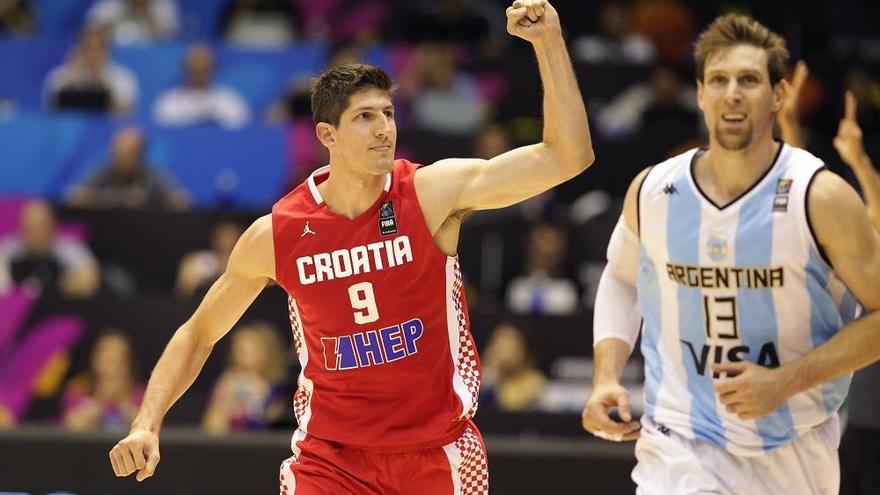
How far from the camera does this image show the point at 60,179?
42.3 ft

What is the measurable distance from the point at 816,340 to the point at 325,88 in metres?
2.06

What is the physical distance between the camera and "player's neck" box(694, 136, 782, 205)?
208 inches

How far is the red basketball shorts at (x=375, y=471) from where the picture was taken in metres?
5.29

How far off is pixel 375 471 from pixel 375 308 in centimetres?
61

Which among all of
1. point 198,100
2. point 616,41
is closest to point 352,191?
point 198,100

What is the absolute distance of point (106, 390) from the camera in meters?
9.75

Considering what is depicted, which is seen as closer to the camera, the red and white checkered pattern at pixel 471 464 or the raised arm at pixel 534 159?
the raised arm at pixel 534 159

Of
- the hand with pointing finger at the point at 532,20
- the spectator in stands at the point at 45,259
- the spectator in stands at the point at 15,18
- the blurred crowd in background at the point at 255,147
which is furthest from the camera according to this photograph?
the spectator in stands at the point at 15,18

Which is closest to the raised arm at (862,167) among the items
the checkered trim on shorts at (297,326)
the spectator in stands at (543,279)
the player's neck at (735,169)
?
the player's neck at (735,169)

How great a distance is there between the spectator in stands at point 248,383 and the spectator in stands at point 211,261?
97cm

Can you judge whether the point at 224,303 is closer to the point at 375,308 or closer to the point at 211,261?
the point at 375,308

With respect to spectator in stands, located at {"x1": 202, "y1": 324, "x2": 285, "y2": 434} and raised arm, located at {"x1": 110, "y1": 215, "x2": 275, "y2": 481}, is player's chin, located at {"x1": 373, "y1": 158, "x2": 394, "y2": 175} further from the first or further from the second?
spectator in stands, located at {"x1": 202, "y1": 324, "x2": 285, "y2": 434}

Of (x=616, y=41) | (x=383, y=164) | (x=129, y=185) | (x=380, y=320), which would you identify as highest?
(x=616, y=41)

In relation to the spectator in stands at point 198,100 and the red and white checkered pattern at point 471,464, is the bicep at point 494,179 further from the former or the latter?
the spectator in stands at point 198,100
